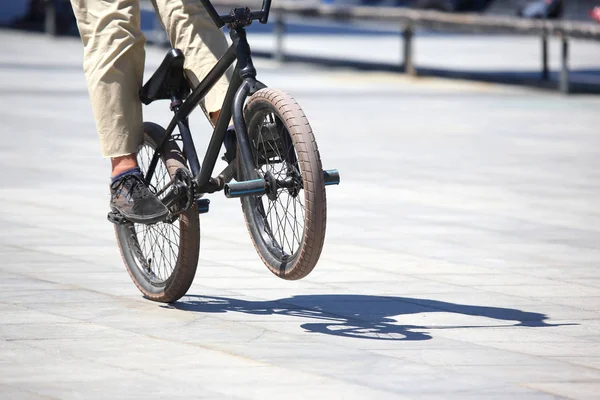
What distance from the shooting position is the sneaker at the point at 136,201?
5.73 metres

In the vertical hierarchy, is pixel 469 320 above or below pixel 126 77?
below

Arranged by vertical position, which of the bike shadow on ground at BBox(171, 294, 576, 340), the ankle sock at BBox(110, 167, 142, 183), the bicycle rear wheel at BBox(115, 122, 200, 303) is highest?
the ankle sock at BBox(110, 167, 142, 183)

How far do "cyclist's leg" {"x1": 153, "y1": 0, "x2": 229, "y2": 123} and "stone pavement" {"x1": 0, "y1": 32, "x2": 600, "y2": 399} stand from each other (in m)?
0.94

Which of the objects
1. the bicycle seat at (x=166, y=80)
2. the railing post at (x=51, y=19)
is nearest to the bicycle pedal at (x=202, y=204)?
the bicycle seat at (x=166, y=80)

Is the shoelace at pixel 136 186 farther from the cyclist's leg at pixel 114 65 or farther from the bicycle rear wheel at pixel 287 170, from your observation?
the bicycle rear wheel at pixel 287 170

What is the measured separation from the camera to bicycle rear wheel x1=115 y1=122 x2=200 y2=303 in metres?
5.68

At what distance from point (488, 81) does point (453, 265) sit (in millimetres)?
12329

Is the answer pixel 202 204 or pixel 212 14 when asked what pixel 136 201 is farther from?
pixel 212 14

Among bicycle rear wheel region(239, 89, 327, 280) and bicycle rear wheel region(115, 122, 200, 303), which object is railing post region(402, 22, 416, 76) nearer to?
bicycle rear wheel region(115, 122, 200, 303)

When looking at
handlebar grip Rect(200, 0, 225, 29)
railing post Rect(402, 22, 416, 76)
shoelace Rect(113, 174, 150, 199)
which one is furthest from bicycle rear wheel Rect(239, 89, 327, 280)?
railing post Rect(402, 22, 416, 76)

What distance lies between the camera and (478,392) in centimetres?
440

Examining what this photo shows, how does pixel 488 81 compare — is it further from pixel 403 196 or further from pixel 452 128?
pixel 403 196

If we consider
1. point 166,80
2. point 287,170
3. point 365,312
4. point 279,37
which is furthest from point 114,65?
point 279,37

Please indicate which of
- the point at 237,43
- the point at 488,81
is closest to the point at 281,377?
the point at 237,43
